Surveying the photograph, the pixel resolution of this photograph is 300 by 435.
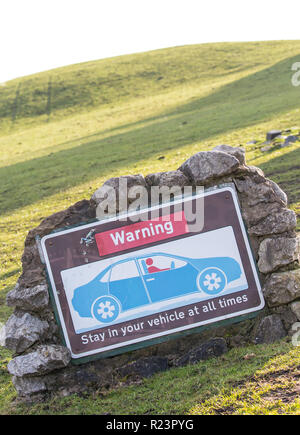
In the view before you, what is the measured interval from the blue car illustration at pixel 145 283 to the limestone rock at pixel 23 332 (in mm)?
721

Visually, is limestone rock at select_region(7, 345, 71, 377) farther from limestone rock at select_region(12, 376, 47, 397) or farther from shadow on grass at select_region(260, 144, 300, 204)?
shadow on grass at select_region(260, 144, 300, 204)

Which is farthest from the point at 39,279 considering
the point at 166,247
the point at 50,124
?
the point at 50,124

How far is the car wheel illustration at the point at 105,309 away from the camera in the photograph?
31.0 feet

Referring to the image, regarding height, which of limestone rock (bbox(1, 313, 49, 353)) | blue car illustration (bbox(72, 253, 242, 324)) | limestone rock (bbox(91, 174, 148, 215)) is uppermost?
limestone rock (bbox(91, 174, 148, 215))

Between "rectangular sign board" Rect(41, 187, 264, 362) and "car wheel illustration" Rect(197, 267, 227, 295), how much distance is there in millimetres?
17

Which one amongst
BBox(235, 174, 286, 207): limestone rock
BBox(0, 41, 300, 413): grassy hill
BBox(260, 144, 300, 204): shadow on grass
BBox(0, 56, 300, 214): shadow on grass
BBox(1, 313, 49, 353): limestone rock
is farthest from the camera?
BBox(0, 56, 300, 214): shadow on grass

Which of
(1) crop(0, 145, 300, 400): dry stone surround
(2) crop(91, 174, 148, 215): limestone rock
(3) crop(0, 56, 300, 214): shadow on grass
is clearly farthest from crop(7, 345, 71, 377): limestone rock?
(3) crop(0, 56, 300, 214): shadow on grass

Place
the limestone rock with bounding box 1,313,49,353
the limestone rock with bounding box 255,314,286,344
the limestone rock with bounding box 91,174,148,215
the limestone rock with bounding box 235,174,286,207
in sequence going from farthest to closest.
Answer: the limestone rock with bounding box 235,174,286,207
the limestone rock with bounding box 91,174,148,215
the limestone rock with bounding box 255,314,286,344
the limestone rock with bounding box 1,313,49,353

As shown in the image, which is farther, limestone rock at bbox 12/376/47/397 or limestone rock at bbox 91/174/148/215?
limestone rock at bbox 91/174/148/215

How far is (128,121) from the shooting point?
5797 cm

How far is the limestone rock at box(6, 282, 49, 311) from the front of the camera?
9.46 metres

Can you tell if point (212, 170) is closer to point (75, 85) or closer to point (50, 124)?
point (50, 124)

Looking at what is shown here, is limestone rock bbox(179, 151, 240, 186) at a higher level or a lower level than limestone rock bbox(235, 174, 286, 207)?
higher
